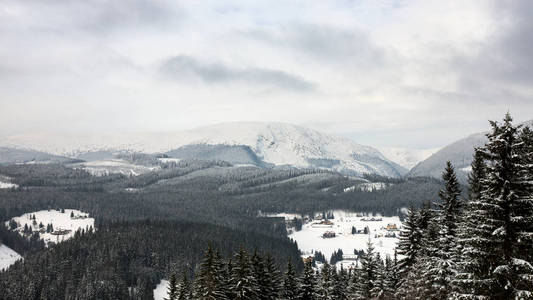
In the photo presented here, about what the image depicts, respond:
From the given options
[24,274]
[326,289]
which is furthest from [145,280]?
[326,289]

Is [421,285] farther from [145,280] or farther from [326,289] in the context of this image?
[145,280]

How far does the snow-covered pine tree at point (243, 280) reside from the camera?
5906cm

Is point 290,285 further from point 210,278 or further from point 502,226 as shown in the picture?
point 502,226

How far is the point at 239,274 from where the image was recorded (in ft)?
197

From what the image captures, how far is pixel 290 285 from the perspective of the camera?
69500 mm

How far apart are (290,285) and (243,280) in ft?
41.7

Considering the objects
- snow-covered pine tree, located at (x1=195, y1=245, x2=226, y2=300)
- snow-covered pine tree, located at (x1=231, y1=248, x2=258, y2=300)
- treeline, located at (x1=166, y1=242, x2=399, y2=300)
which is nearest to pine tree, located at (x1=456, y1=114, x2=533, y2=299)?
snow-covered pine tree, located at (x1=231, y1=248, x2=258, y2=300)

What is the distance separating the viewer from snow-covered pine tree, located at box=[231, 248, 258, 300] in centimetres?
5906

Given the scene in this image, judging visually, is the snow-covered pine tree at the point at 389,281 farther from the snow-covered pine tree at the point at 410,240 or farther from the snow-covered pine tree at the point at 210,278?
the snow-covered pine tree at the point at 210,278

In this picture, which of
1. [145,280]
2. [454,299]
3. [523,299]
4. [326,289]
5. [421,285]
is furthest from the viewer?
[145,280]

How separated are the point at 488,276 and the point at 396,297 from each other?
123 feet

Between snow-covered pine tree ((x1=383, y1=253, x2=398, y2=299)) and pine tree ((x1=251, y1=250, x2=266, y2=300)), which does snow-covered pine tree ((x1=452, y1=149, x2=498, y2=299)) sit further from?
pine tree ((x1=251, y1=250, x2=266, y2=300))

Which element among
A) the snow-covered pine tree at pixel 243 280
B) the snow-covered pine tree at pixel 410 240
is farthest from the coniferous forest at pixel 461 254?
the snow-covered pine tree at pixel 243 280

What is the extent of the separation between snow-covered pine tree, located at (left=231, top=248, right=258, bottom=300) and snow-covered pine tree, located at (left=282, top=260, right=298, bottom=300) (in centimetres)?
927
